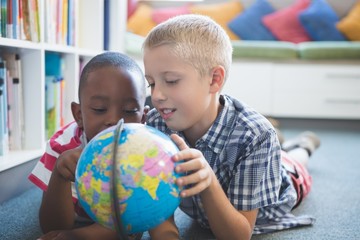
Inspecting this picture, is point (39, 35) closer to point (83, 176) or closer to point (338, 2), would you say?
point (83, 176)

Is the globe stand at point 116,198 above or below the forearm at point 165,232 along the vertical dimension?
above

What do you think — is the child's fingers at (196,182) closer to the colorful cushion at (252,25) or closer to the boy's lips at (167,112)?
the boy's lips at (167,112)

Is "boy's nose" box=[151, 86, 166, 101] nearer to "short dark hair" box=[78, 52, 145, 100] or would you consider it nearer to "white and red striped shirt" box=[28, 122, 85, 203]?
"short dark hair" box=[78, 52, 145, 100]

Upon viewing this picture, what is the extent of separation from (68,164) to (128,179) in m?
0.32

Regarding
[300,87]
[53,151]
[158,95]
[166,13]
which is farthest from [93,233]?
[166,13]

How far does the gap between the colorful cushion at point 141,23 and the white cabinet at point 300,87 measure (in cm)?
118

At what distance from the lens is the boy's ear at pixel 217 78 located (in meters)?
1.20

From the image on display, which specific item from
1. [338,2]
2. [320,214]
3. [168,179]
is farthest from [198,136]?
[338,2]

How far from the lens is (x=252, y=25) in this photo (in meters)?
4.64

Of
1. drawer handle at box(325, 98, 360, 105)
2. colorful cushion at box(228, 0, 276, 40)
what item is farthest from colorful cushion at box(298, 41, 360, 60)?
colorful cushion at box(228, 0, 276, 40)

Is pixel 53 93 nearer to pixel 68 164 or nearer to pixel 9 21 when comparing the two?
pixel 9 21

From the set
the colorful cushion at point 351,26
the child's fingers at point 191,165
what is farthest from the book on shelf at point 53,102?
the colorful cushion at point 351,26

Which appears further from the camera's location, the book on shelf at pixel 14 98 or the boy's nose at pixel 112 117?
the book on shelf at pixel 14 98

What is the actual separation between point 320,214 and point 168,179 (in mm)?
966
